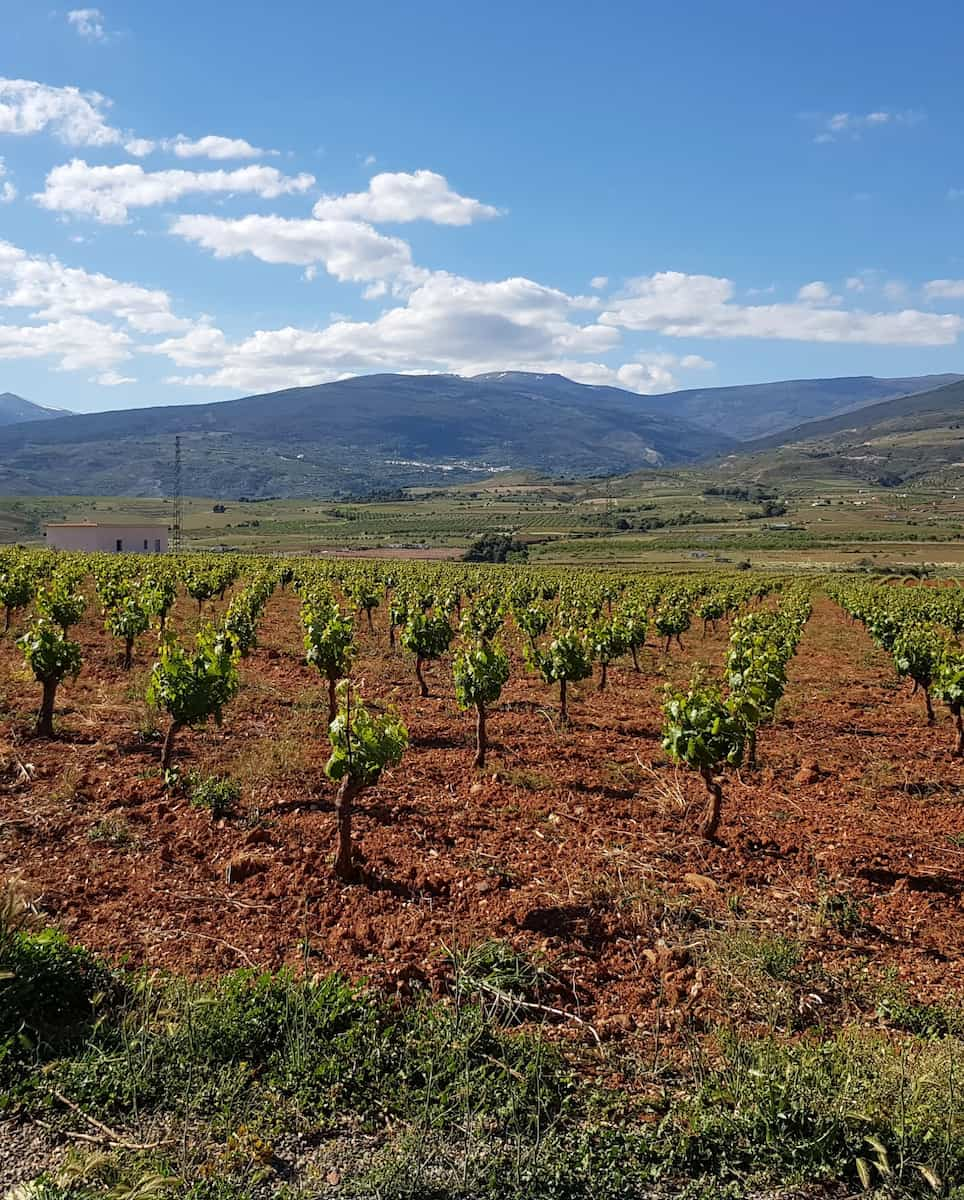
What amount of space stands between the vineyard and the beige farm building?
267 feet

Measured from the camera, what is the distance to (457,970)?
273 inches

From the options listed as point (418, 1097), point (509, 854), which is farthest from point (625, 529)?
point (418, 1097)

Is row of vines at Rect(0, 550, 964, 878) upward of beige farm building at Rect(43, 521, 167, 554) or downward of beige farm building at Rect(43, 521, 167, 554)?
downward

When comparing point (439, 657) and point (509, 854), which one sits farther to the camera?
point (439, 657)

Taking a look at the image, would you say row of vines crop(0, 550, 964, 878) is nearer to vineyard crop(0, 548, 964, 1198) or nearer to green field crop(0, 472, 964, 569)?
vineyard crop(0, 548, 964, 1198)

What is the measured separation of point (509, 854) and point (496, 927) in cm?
181

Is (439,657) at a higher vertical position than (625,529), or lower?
lower

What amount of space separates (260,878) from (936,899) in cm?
788

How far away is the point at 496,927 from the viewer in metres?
7.93

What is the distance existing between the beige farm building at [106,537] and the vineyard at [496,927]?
267 ft

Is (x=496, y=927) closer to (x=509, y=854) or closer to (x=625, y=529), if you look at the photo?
(x=509, y=854)

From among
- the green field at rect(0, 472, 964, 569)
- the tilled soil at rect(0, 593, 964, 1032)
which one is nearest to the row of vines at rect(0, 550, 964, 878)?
the tilled soil at rect(0, 593, 964, 1032)

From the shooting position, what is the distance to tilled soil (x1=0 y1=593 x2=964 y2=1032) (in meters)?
7.41

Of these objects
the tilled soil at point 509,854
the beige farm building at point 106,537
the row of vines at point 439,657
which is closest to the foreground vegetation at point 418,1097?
the tilled soil at point 509,854
